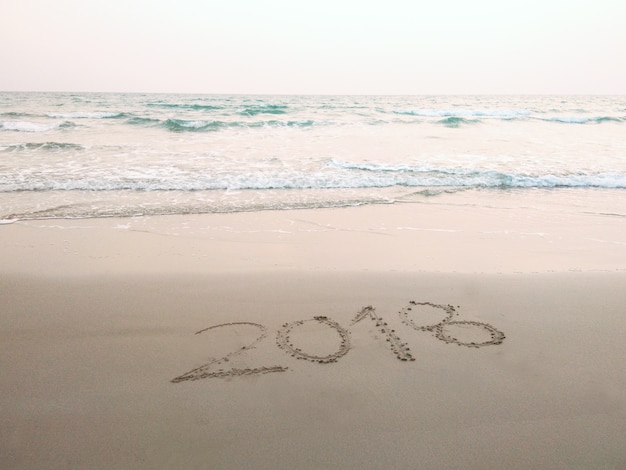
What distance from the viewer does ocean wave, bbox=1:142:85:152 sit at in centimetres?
1227

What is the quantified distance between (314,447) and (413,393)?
2.58ft

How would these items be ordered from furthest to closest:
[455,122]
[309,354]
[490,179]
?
[455,122], [490,179], [309,354]

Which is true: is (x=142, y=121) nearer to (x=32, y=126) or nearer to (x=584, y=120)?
(x=32, y=126)

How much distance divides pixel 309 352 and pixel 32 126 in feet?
71.1

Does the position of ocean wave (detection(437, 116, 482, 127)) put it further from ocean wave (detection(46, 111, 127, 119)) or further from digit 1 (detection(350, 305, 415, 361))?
digit 1 (detection(350, 305, 415, 361))

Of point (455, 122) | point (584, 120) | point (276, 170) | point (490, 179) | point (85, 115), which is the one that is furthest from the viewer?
point (584, 120)

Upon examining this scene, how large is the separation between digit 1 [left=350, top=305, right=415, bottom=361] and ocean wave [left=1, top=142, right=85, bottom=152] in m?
12.3

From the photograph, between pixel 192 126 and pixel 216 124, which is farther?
pixel 216 124

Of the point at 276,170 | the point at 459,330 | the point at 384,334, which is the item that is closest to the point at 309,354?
the point at 384,334

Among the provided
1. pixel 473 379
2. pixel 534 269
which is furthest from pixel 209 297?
pixel 534 269

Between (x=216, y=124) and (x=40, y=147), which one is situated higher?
(x=216, y=124)

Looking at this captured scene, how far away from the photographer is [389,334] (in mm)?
3283

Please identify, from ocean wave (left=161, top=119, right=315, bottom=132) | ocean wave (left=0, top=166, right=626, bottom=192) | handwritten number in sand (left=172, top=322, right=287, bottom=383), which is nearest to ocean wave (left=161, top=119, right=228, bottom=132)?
ocean wave (left=161, top=119, right=315, bottom=132)

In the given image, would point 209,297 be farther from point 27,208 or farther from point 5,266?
point 27,208
